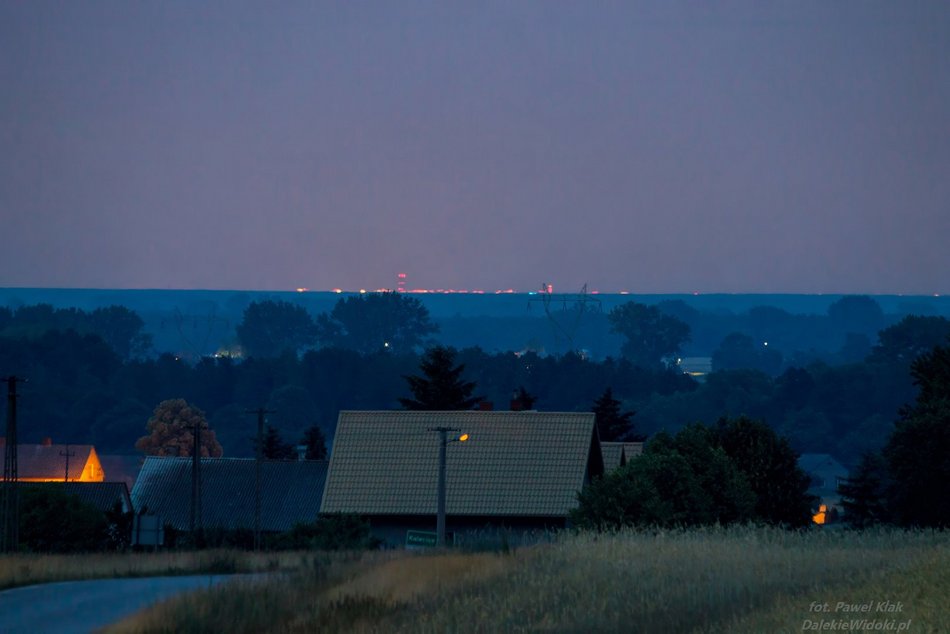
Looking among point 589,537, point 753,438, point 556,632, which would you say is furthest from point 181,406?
point 556,632

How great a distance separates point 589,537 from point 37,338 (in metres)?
184

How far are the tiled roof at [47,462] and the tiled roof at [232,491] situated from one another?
37.4 m

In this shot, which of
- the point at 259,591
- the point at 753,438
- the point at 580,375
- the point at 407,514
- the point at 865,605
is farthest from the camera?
the point at 580,375

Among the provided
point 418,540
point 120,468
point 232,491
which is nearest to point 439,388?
point 232,491

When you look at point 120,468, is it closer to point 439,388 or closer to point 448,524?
point 439,388

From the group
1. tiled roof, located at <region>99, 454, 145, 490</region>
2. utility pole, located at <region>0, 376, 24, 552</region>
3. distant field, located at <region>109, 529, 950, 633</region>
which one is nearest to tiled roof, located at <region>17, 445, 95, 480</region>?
tiled roof, located at <region>99, 454, 145, 490</region>

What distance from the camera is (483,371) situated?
180000 millimetres

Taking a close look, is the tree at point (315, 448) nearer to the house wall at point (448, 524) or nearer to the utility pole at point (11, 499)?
the house wall at point (448, 524)

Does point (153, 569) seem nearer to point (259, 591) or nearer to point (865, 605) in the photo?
point (259, 591)

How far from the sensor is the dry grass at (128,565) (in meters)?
28.2

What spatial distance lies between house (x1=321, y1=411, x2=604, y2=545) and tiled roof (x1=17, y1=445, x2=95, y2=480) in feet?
201

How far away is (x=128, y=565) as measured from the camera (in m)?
31.2

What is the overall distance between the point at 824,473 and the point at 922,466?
9632 cm

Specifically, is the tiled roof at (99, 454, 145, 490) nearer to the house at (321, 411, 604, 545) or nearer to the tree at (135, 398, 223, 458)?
the tree at (135, 398, 223, 458)
